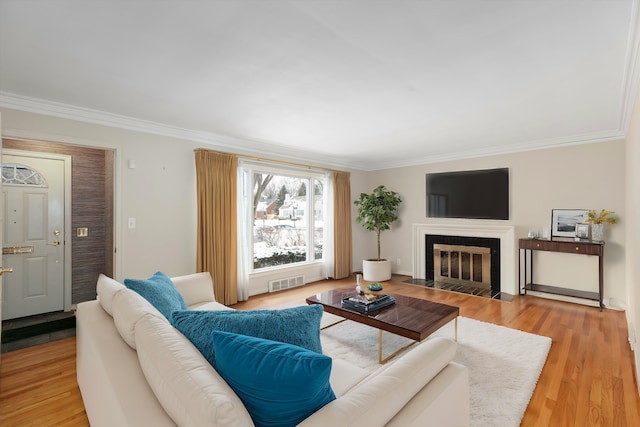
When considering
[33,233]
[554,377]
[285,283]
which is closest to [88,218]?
[33,233]

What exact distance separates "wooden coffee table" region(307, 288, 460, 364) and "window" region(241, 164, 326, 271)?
2.04m

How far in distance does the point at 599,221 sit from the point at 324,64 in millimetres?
4243

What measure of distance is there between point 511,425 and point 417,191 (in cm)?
459

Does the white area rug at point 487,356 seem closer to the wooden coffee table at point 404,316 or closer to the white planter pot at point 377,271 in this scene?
the wooden coffee table at point 404,316

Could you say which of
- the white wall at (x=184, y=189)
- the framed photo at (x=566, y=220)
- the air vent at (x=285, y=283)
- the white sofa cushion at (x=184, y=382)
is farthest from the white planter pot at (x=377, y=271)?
the white sofa cushion at (x=184, y=382)

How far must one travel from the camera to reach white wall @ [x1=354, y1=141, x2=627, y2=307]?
411cm

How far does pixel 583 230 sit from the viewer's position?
13.8ft

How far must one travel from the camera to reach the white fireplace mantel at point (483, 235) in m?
4.83

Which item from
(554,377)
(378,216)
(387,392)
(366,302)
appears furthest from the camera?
(378,216)

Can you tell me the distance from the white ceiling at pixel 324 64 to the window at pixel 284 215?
1309 millimetres

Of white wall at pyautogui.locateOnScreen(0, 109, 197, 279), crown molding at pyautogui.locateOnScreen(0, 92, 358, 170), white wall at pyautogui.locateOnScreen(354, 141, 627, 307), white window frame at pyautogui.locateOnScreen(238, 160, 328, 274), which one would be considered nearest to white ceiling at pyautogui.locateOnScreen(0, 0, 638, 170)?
crown molding at pyautogui.locateOnScreen(0, 92, 358, 170)

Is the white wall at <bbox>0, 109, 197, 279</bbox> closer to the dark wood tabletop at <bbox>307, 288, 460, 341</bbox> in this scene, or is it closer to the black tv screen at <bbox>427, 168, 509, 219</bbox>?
the dark wood tabletop at <bbox>307, 288, 460, 341</bbox>

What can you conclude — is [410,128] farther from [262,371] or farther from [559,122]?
[262,371]

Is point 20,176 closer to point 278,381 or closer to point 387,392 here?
point 278,381
